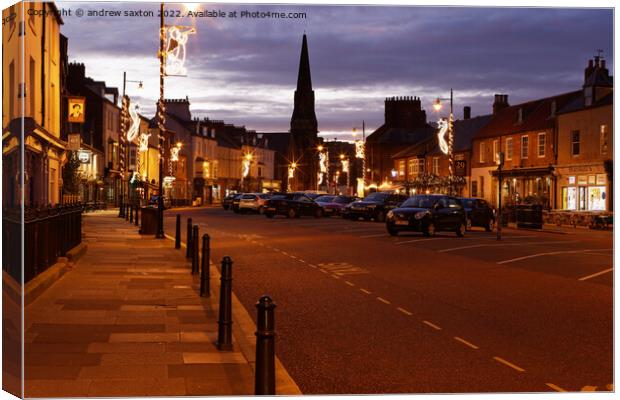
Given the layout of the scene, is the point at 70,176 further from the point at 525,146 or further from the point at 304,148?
the point at 304,148

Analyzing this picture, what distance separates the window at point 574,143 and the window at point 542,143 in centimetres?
587

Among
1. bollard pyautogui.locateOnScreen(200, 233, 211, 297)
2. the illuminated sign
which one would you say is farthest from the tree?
bollard pyautogui.locateOnScreen(200, 233, 211, 297)

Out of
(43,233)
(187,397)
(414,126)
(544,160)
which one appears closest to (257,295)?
(43,233)

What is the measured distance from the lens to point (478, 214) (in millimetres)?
37656

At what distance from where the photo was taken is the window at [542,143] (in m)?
54.0

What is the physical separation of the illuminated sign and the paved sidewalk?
54.0ft

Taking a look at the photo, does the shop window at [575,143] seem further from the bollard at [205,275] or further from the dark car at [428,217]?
the bollard at [205,275]

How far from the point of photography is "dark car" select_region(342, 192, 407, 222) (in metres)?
45.3

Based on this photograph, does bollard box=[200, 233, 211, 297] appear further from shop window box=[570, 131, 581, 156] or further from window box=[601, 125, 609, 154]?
shop window box=[570, 131, 581, 156]

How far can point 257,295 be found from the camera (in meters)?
14.0

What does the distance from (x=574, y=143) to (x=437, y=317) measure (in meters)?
37.8

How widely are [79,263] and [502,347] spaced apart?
428 inches

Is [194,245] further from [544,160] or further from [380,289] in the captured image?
[544,160]

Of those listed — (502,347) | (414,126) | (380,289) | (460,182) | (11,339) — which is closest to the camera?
(11,339)
